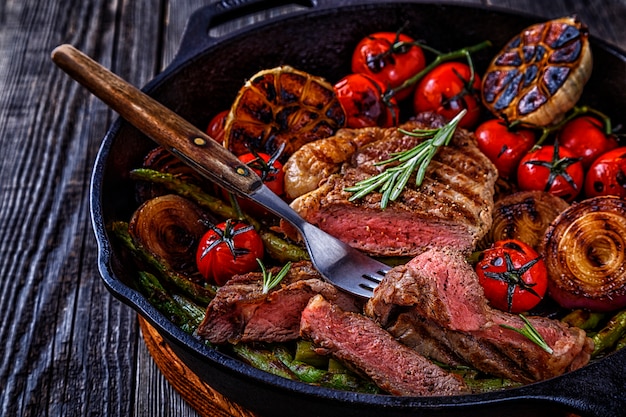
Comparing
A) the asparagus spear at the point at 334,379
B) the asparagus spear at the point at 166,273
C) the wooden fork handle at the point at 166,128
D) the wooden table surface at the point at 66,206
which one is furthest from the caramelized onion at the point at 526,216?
the wooden table surface at the point at 66,206

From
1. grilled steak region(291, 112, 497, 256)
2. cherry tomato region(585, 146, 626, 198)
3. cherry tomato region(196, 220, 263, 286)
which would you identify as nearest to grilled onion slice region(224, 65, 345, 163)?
grilled steak region(291, 112, 497, 256)

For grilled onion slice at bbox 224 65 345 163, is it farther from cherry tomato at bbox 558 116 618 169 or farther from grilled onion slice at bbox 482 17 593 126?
cherry tomato at bbox 558 116 618 169

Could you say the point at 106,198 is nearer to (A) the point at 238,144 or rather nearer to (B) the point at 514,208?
(A) the point at 238,144

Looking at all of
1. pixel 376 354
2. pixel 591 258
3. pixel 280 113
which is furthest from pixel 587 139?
pixel 376 354

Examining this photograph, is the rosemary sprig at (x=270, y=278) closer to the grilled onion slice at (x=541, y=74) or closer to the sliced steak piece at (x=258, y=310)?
the sliced steak piece at (x=258, y=310)

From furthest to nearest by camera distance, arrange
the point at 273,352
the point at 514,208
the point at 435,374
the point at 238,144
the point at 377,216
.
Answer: the point at 238,144
the point at 514,208
the point at 377,216
the point at 273,352
the point at 435,374

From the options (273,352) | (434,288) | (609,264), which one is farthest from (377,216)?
(609,264)
